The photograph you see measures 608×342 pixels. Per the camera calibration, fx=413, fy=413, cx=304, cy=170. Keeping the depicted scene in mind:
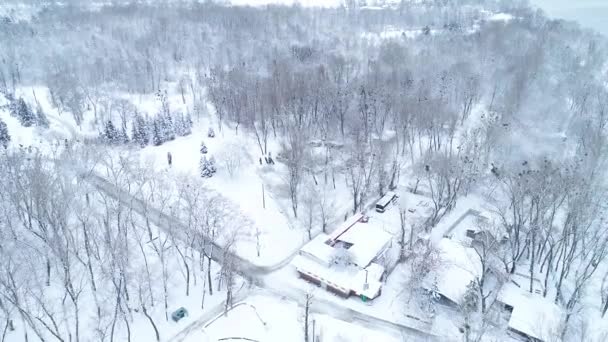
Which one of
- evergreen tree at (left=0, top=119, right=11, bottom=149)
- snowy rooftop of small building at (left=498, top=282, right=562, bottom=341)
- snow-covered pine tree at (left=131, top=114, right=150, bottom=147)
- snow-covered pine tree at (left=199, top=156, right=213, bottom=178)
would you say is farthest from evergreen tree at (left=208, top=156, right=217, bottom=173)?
snowy rooftop of small building at (left=498, top=282, right=562, bottom=341)

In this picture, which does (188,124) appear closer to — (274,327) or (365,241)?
(365,241)

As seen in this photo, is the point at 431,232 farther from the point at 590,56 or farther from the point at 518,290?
the point at 590,56

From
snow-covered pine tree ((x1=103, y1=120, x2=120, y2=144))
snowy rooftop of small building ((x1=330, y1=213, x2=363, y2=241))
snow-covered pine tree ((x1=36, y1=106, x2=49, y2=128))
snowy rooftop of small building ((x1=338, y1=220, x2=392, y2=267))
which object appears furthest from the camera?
snow-covered pine tree ((x1=36, y1=106, x2=49, y2=128))

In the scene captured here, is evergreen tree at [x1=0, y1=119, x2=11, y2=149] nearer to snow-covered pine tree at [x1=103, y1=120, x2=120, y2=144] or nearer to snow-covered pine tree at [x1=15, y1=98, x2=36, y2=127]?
snow-covered pine tree at [x1=15, y1=98, x2=36, y2=127]

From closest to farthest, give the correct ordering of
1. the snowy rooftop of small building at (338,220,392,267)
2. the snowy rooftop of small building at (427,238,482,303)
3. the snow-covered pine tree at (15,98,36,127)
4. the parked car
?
the parked car → the snowy rooftop of small building at (427,238,482,303) → the snowy rooftop of small building at (338,220,392,267) → the snow-covered pine tree at (15,98,36,127)

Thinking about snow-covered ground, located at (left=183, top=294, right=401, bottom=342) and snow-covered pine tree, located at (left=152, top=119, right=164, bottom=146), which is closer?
snow-covered ground, located at (left=183, top=294, right=401, bottom=342)

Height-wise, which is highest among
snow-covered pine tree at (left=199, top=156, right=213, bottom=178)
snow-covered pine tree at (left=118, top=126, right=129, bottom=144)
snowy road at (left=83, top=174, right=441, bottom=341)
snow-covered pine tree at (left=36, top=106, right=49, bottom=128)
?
snow-covered pine tree at (left=36, top=106, right=49, bottom=128)
